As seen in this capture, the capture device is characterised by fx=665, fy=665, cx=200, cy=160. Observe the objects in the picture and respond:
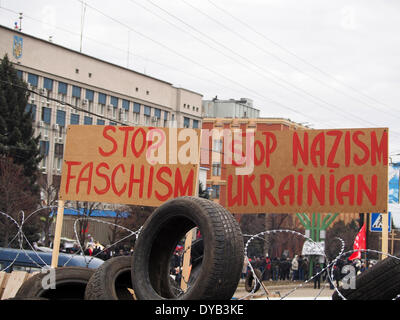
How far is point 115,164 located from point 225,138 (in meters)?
2.03

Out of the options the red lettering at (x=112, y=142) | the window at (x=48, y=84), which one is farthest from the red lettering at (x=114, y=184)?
the window at (x=48, y=84)

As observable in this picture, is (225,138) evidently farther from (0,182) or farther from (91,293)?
(0,182)

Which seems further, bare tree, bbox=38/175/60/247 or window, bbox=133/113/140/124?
window, bbox=133/113/140/124

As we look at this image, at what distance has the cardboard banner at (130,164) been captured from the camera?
11242mm

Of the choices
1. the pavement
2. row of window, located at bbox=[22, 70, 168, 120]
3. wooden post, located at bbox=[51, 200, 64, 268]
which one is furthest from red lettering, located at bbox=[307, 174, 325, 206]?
row of window, located at bbox=[22, 70, 168, 120]

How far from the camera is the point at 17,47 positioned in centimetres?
5878

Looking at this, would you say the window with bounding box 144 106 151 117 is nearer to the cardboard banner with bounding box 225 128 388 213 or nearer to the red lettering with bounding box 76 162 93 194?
the red lettering with bounding box 76 162 93 194

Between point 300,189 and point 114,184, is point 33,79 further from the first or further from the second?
point 300,189

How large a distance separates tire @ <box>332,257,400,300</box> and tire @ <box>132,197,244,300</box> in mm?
2743

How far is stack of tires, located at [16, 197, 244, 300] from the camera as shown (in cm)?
748

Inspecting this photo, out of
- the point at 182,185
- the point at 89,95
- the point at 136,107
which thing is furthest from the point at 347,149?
the point at 136,107

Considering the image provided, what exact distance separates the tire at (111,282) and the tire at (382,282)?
3.34 meters

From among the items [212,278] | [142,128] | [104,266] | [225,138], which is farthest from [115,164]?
[212,278]

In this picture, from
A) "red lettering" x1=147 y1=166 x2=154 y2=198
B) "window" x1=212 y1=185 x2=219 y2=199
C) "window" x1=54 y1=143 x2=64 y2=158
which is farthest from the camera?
"window" x1=212 y1=185 x2=219 y2=199
